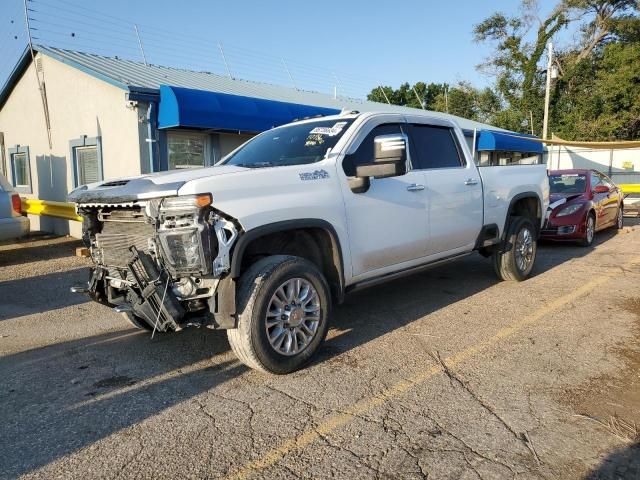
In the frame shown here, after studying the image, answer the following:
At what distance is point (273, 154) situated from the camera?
4891mm

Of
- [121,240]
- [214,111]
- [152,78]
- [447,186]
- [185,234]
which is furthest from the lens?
[152,78]

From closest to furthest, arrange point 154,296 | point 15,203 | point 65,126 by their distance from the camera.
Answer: point 154,296 < point 15,203 < point 65,126

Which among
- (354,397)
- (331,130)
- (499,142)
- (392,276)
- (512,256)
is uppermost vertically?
(499,142)

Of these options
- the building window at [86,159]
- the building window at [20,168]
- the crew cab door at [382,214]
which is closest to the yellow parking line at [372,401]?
the crew cab door at [382,214]

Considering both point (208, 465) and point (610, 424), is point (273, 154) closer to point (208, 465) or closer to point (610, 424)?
point (208, 465)

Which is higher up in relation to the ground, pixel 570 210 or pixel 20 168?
pixel 20 168

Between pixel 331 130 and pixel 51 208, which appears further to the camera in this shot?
pixel 51 208

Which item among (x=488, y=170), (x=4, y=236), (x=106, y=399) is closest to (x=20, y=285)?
(x=4, y=236)

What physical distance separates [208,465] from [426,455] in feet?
3.95

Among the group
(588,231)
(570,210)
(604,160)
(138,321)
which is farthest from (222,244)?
(604,160)

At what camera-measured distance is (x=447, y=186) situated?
5.46m

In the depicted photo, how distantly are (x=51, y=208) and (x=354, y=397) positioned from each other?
1166 centimetres

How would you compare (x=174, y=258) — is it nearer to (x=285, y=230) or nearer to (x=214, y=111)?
(x=285, y=230)

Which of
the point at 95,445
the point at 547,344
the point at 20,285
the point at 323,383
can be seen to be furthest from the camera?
the point at 20,285
